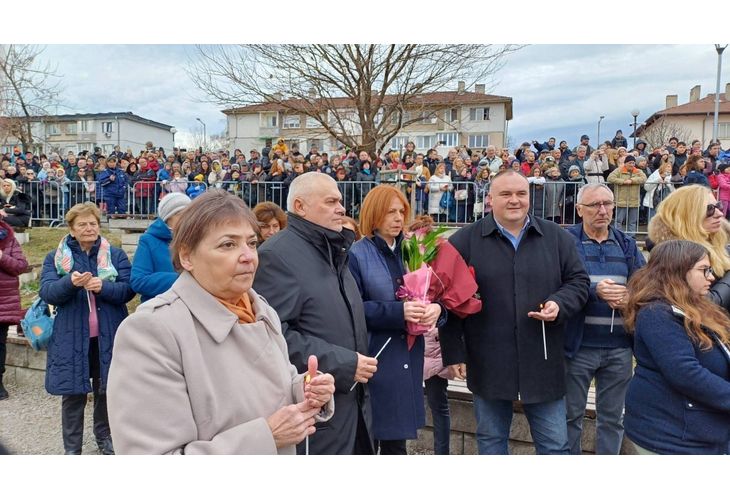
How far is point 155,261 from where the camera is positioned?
161 inches

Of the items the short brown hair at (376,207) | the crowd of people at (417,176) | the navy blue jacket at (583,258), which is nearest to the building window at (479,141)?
the crowd of people at (417,176)

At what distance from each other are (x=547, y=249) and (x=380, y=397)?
54.8 inches

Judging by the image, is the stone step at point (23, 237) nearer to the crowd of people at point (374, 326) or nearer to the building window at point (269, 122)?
the crowd of people at point (374, 326)

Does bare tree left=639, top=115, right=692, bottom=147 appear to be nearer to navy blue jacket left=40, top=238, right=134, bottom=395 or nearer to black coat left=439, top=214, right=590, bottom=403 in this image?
black coat left=439, top=214, right=590, bottom=403

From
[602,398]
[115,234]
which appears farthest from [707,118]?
[602,398]

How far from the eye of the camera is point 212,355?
1852 mm

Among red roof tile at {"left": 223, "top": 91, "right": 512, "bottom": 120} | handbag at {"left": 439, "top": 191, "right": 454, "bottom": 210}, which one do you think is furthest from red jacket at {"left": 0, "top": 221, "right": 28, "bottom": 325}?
red roof tile at {"left": 223, "top": 91, "right": 512, "bottom": 120}

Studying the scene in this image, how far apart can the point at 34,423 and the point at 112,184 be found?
10.0 meters

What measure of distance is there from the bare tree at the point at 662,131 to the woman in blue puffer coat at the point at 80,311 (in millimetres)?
41912

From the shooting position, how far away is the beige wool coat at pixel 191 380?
5.55ft

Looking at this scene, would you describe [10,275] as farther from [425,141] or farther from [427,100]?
[425,141]

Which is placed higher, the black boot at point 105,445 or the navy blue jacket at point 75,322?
the navy blue jacket at point 75,322

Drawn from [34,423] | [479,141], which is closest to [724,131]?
[479,141]

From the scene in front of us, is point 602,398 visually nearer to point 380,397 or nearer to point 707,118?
point 380,397
